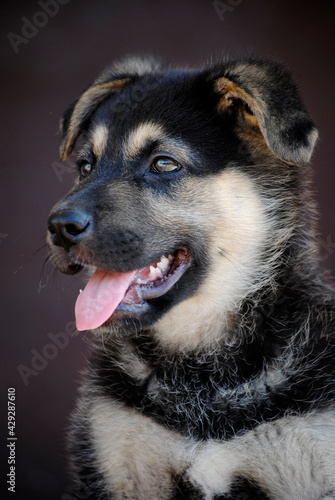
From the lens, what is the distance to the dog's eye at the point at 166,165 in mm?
2930

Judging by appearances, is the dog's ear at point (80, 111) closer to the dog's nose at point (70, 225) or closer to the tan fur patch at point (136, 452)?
the dog's nose at point (70, 225)

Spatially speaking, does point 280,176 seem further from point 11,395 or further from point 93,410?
point 11,395

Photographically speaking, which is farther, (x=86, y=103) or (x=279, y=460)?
(x=86, y=103)

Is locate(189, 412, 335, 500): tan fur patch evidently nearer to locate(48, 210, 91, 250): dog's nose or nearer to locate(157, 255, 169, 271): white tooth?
locate(157, 255, 169, 271): white tooth

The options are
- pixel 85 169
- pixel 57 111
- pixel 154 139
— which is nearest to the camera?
pixel 154 139

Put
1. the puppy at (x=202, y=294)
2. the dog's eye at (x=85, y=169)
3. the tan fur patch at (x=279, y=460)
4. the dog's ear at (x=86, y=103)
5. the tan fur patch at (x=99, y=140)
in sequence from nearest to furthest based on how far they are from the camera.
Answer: the tan fur patch at (x=279, y=460) → the puppy at (x=202, y=294) → the tan fur patch at (x=99, y=140) → the dog's eye at (x=85, y=169) → the dog's ear at (x=86, y=103)

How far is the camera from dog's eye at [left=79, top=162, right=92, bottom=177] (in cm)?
332

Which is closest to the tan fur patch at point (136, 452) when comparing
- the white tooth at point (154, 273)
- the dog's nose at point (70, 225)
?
the white tooth at point (154, 273)

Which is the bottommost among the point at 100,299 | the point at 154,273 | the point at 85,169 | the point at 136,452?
the point at 136,452

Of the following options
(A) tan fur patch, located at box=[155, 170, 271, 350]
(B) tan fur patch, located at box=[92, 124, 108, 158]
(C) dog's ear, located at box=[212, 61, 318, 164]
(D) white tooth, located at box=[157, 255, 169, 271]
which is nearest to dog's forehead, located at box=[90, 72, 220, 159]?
(B) tan fur patch, located at box=[92, 124, 108, 158]

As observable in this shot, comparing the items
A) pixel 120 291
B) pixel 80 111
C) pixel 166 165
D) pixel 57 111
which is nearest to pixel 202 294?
pixel 120 291

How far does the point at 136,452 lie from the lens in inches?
111

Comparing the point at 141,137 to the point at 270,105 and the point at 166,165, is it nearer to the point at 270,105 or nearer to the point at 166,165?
the point at 166,165

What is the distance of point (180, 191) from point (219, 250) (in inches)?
13.2
